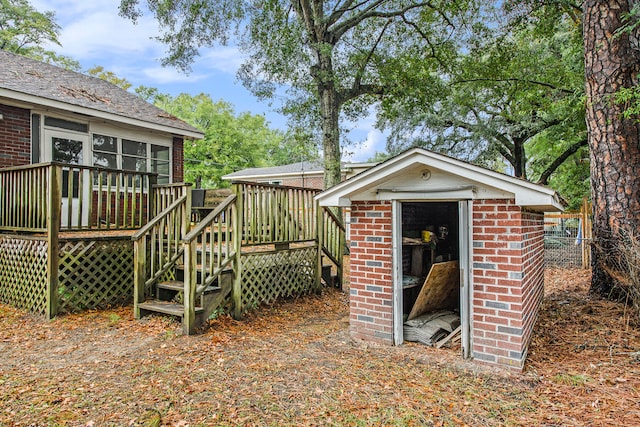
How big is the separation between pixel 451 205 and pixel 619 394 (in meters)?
3.32

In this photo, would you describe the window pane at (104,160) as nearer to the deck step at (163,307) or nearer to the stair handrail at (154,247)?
the stair handrail at (154,247)

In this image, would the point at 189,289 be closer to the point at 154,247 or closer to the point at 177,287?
the point at 177,287

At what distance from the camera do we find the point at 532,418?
296 cm

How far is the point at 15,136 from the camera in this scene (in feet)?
25.3

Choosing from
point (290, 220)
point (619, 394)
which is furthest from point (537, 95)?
point (619, 394)

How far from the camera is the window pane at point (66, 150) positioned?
8.43 meters

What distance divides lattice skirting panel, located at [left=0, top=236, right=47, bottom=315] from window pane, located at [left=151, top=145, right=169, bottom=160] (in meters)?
4.48

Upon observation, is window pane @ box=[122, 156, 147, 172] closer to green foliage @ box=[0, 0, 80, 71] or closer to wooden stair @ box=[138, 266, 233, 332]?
wooden stair @ box=[138, 266, 233, 332]

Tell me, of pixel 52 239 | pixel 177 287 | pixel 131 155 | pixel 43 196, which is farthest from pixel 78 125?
pixel 177 287

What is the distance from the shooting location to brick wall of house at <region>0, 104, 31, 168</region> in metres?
7.54

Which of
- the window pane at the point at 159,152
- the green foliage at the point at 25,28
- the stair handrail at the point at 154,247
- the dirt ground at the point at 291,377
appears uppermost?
the green foliage at the point at 25,28

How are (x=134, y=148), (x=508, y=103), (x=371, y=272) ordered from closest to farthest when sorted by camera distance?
(x=371, y=272), (x=134, y=148), (x=508, y=103)

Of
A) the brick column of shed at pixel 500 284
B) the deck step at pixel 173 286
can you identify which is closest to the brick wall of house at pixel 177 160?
the deck step at pixel 173 286

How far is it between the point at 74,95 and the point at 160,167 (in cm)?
255
